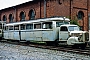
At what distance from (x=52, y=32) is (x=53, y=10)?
1054cm

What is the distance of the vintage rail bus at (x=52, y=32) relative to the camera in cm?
1590

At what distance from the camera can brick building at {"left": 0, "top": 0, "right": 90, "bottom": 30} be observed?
28578 mm

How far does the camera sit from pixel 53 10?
28297 millimetres

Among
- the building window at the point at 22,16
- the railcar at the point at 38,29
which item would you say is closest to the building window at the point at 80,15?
the building window at the point at 22,16

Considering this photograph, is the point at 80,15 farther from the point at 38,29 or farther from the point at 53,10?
the point at 38,29

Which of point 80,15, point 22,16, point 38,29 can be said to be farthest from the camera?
point 22,16

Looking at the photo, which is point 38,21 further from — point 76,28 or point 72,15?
point 72,15

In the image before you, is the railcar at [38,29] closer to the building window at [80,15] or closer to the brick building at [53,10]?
the brick building at [53,10]

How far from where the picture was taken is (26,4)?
33.9m

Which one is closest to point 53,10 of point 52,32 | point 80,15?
point 80,15

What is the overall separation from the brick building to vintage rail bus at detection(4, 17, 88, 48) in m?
6.83

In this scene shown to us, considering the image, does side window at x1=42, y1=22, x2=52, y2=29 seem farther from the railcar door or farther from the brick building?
the brick building

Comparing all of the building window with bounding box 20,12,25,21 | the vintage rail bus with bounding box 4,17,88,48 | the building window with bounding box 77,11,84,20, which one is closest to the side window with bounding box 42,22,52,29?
the vintage rail bus with bounding box 4,17,88,48

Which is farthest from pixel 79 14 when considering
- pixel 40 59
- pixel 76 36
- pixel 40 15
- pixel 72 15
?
pixel 40 59
